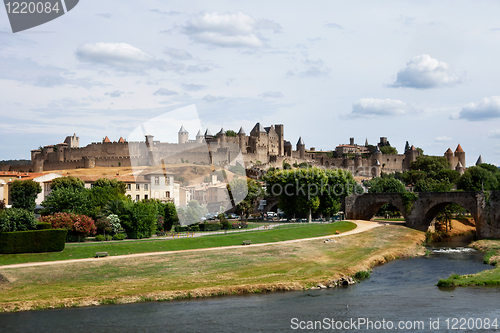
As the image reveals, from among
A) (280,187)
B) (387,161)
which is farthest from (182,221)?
(387,161)

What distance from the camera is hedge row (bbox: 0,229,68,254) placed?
31875 mm

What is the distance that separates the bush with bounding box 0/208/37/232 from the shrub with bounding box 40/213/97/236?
256 cm

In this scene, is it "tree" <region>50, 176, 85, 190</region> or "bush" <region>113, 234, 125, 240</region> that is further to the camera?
"tree" <region>50, 176, 85, 190</region>

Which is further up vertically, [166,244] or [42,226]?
[42,226]

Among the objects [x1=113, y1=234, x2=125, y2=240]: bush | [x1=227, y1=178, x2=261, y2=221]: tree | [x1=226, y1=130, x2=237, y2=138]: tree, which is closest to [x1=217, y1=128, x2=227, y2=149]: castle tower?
[x1=226, y1=130, x2=237, y2=138]: tree

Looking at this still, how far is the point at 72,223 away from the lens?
125ft

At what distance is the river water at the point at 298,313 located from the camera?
21.6 meters

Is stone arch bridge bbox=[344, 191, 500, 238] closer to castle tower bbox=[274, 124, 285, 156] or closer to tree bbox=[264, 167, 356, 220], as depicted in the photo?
tree bbox=[264, 167, 356, 220]

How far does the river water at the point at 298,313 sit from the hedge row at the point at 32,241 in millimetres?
9986

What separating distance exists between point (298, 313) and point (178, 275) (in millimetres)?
9328

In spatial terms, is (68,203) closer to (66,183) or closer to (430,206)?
(66,183)

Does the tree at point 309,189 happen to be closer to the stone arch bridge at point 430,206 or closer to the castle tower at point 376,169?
the stone arch bridge at point 430,206

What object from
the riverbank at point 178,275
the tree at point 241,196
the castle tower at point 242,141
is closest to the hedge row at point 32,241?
the riverbank at point 178,275

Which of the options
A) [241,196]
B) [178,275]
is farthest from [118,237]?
[241,196]
